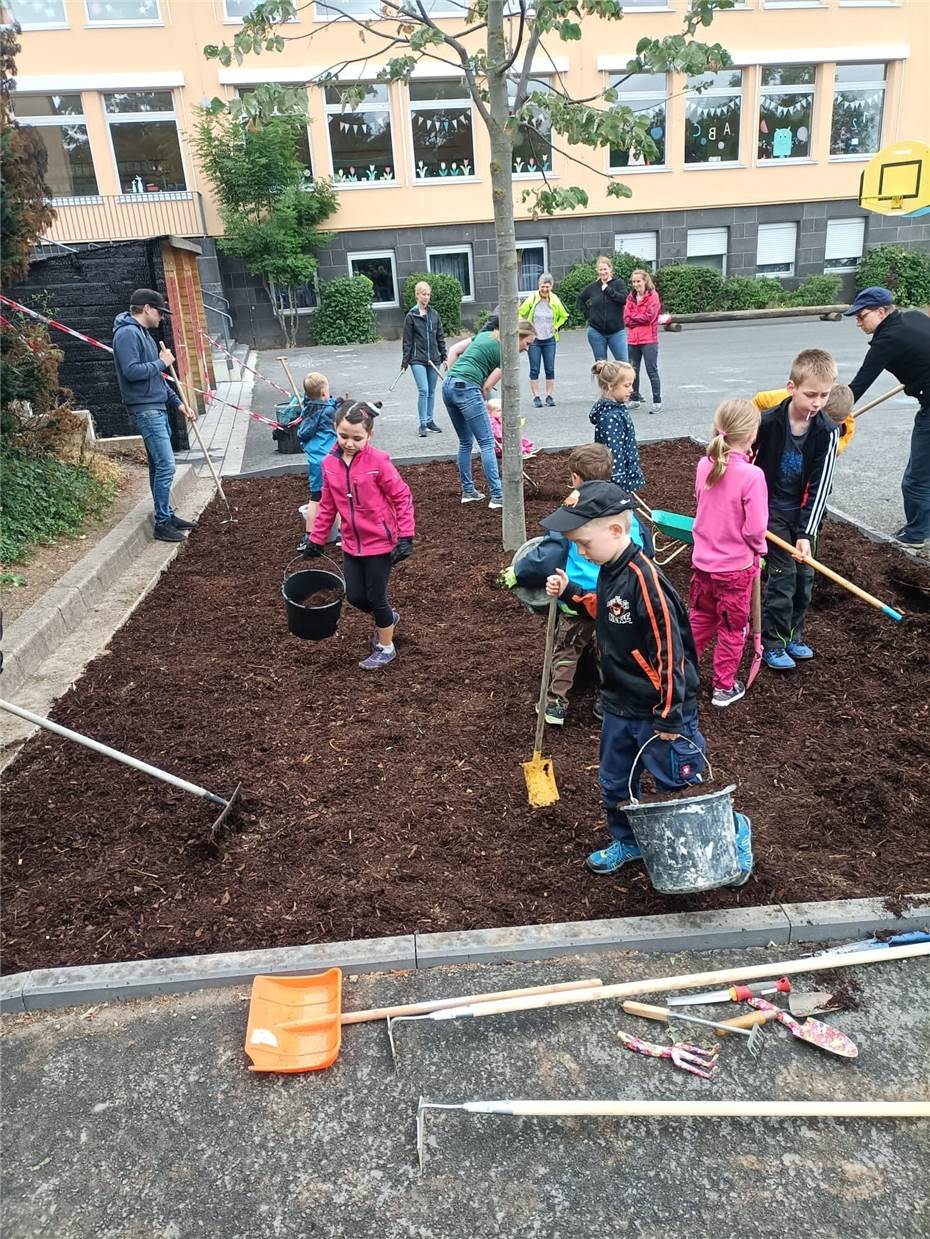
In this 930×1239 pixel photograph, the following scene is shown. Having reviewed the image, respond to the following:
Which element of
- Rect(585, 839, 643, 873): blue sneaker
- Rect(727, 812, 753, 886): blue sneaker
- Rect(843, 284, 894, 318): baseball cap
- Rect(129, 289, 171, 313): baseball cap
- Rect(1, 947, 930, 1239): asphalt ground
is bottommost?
Rect(1, 947, 930, 1239): asphalt ground

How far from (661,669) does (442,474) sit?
6.87m

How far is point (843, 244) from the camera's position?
27078 mm

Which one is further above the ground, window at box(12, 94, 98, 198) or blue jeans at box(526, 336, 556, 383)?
window at box(12, 94, 98, 198)

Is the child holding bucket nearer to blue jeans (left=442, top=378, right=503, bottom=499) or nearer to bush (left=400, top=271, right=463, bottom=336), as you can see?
blue jeans (left=442, top=378, right=503, bottom=499)

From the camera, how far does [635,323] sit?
12.1 metres

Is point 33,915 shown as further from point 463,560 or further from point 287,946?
point 463,560

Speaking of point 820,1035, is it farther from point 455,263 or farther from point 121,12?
point 121,12

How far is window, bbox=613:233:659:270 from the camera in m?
25.8

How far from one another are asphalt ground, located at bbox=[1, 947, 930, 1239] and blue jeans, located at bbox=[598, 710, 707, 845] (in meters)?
0.67

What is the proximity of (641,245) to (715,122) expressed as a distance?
407 cm

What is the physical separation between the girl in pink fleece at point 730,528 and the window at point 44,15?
996 inches

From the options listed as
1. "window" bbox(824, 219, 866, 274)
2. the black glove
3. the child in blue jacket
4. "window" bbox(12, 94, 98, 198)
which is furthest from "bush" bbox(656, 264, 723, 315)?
the black glove

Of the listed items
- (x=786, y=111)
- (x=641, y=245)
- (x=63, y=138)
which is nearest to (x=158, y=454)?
(x=63, y=138)

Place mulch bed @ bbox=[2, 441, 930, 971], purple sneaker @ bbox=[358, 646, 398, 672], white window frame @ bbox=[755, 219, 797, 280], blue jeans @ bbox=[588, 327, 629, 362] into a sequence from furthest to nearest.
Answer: white window frame @ bbox=[755, 219, 797, 280] → blue jeans @ bbox=[588, 327, 629, 362] → purple sneaker @ bbox=[358, 646, 398, 672] → mulch bed @ bbox=[2, 441, 930, 971]
